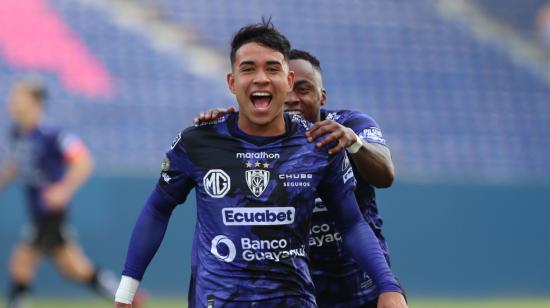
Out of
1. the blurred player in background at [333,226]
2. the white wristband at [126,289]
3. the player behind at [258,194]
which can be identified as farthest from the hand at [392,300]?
the white wristband at [126,289]

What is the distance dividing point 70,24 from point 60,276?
3.87 m

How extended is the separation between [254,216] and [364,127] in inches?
45.6

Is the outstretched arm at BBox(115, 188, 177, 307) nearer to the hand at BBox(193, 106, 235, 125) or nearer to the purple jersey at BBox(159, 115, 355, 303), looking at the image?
the purple jersey at BBox(159, 115, 355, 303)

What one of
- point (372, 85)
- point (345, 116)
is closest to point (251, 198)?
point (345, 116)

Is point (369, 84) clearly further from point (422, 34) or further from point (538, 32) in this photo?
point (538, 32)

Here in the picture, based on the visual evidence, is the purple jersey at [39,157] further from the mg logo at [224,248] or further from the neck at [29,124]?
the mg logo at [224,248]

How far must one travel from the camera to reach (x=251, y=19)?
1589 centimetres

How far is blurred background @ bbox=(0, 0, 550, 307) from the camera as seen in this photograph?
13414 mm

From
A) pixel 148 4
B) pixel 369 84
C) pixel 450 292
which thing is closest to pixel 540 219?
pixel 450 292

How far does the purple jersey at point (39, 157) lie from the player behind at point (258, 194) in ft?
25.6

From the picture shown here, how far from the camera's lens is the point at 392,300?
439 cm

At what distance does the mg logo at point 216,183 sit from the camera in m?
4.40

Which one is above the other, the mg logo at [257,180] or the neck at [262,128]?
the neck at [262,128]

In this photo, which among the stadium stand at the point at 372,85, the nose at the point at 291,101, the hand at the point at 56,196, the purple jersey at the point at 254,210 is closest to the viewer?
the purple jersey at the point at 254,210
